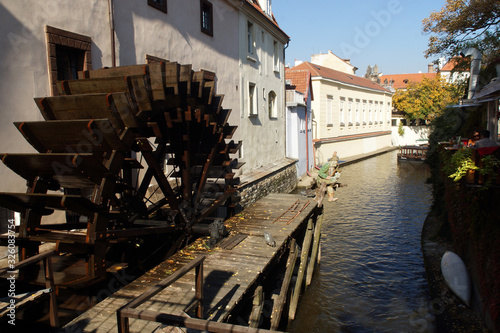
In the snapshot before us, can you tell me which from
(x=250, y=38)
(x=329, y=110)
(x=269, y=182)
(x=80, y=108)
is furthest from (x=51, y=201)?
(x=329, y=110)

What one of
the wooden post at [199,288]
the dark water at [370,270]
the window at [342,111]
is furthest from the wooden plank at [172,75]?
the window at [342,111]

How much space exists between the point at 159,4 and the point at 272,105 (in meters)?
9.42

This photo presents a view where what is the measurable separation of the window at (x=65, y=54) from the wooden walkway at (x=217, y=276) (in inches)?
148

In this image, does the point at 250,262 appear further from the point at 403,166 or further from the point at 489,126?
the point at 403,166

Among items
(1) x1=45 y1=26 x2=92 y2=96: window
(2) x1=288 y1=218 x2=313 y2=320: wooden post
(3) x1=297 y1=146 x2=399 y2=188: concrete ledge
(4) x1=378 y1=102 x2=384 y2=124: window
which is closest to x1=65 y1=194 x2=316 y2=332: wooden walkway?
(2) x1=288 y1=218 x2=313 y2=320: wooden post

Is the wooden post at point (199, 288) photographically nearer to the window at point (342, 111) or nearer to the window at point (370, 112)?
the window at point (342, 111)

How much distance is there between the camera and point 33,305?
4.32m

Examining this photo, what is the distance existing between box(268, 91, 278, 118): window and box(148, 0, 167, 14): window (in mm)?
8844

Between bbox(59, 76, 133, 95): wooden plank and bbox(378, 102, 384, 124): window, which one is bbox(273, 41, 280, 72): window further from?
bbox(378, 102, 384, 124): window

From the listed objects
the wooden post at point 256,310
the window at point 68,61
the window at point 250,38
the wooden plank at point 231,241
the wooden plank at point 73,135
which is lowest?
the wooden post at point 256,310

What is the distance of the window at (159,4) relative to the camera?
905cm

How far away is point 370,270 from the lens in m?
9.96

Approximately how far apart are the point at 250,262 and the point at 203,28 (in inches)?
315

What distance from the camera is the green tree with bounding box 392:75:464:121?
38.4m
